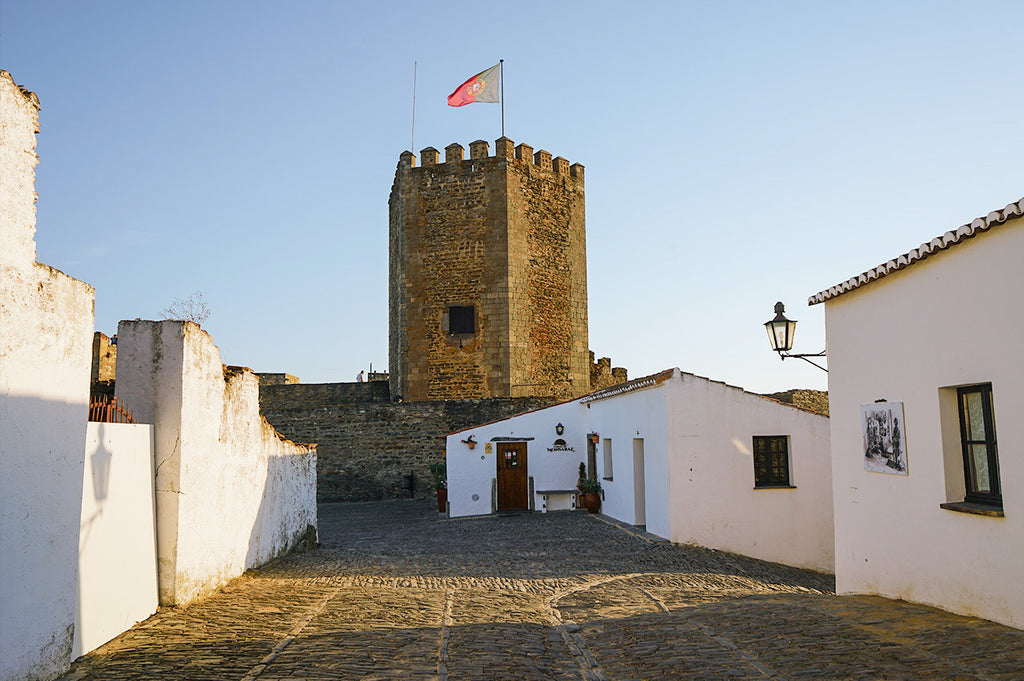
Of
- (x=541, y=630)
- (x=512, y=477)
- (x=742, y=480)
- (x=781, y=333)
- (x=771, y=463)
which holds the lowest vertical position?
(x=541, y=630)

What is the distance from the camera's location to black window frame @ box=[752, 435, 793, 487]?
13625 millimetres

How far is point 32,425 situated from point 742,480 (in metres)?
11.4

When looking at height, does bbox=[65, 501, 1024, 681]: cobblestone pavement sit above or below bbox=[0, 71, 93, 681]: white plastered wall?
below

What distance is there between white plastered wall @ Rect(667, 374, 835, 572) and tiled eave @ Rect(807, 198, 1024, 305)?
15.0ft

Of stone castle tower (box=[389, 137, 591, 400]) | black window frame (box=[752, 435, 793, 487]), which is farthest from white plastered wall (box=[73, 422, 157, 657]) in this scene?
stone castle tower (box=[389, 137, 591, 400])

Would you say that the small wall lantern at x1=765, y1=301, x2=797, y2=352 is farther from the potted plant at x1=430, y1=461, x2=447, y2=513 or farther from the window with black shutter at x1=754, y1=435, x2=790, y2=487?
the potted plant at x1=430, y1=461, x2=447, y2=513

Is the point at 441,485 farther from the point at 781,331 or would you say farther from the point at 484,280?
the point at 781,331

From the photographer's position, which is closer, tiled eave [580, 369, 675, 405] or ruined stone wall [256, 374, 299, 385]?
tiled eave [580, 369, 675, 405]

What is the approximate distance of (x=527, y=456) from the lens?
18844 mm

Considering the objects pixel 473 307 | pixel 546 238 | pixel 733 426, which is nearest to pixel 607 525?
pixel 733 426

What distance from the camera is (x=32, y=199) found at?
15.9 ft

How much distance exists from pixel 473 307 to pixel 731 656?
2055 centimetres

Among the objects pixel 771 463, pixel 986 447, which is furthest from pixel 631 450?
pixel 986 447

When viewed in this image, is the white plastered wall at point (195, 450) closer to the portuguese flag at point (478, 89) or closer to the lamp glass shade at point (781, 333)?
the lamp glass shade at point (781, 333)
